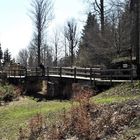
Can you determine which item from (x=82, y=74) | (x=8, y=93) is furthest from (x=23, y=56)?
(x=82, y=74)

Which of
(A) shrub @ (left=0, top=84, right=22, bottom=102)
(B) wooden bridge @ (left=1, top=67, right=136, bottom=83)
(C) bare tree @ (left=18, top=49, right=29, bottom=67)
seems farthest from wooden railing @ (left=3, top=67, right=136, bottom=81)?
(C) bare tree @ (left=18, top=49, right=29, bottom=67)

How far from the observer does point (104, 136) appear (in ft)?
39.5

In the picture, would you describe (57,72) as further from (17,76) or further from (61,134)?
(61,134)

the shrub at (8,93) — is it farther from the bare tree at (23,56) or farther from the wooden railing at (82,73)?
the bare tree at (23,56)

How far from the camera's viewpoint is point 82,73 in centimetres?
3288

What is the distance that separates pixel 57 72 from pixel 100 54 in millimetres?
9265

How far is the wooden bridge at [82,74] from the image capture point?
2748cm

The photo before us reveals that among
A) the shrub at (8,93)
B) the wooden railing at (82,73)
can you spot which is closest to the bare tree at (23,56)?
the wooden railing at (82,73)

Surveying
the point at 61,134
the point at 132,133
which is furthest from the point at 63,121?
the point at 132,133

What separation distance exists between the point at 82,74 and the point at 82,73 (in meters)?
0.15

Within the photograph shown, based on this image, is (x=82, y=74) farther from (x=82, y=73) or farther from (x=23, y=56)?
(x=23, y=56)

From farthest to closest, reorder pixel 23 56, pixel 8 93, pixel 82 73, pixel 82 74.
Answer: pixel 23 56
pixel 82 73
pixel 82 74
pixel 8 93

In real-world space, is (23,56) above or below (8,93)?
above

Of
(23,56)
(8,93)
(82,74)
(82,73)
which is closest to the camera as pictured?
(8,93)
